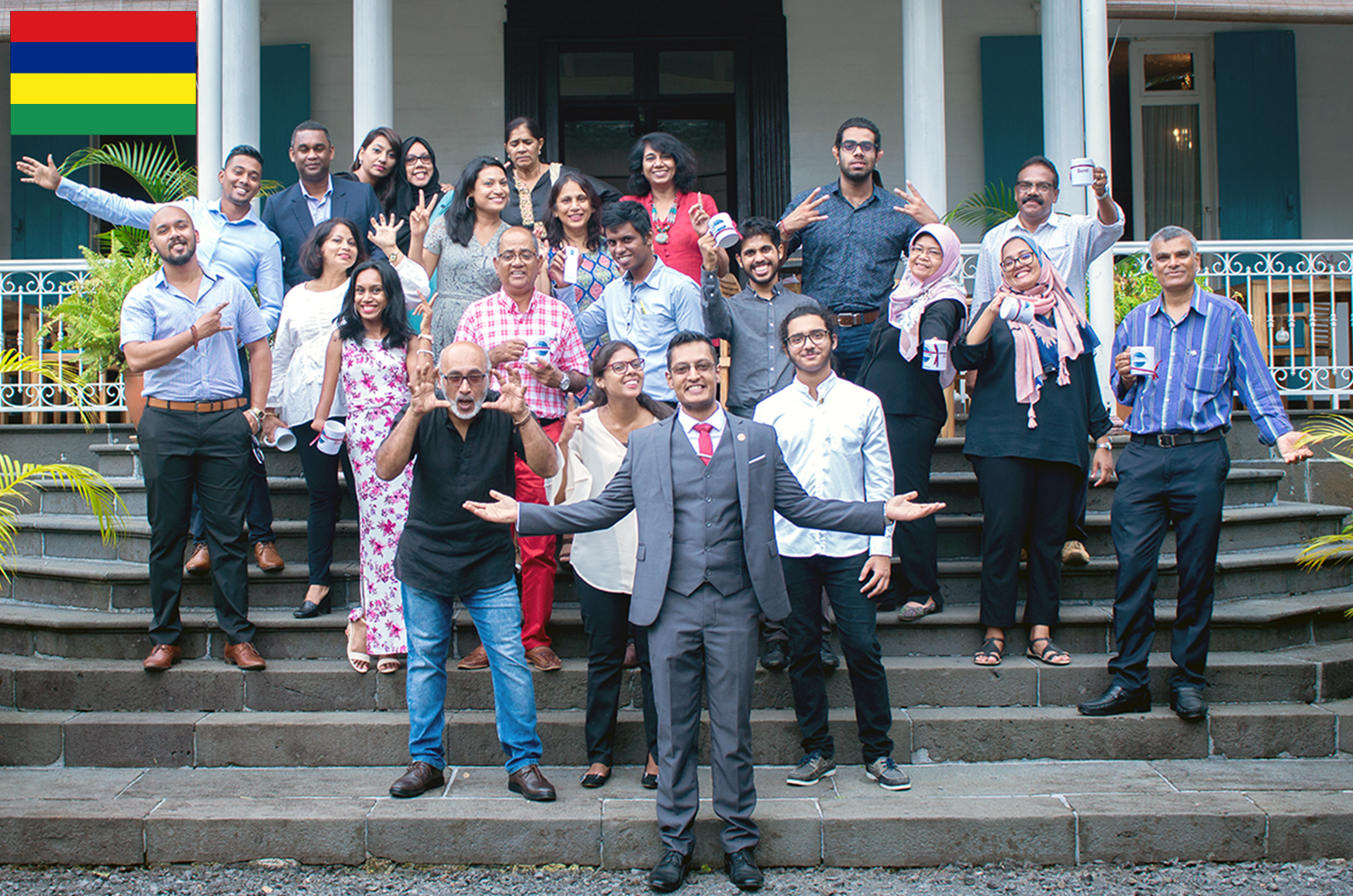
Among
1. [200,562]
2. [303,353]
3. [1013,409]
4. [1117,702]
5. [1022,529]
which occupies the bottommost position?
[1117,702]

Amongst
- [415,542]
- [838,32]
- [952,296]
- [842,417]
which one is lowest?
[415,542]

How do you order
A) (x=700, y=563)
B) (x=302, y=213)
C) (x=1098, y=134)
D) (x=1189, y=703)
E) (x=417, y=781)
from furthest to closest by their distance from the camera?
(x=1098, y=134)
(x=302, y=213)
(x=1189, y=703)
(x=417, y=781)
(x=700, y=563)

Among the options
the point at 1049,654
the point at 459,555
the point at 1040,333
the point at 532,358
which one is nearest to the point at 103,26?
the point at 532,358

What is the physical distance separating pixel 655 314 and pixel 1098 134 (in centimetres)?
410

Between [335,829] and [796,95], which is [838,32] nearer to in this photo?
[796,95]

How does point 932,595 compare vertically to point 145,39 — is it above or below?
below

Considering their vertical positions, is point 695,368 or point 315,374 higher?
point 315,374

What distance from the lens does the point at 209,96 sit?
7.30 metres

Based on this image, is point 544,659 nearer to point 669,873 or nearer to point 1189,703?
point 669,873

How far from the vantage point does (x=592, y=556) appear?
4.25 metres

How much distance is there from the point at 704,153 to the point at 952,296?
208 inches

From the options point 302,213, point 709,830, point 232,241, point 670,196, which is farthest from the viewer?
point 302,213

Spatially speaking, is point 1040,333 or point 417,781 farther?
point 1040,333

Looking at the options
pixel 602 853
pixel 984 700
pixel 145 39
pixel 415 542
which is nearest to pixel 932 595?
pixel 984 700
